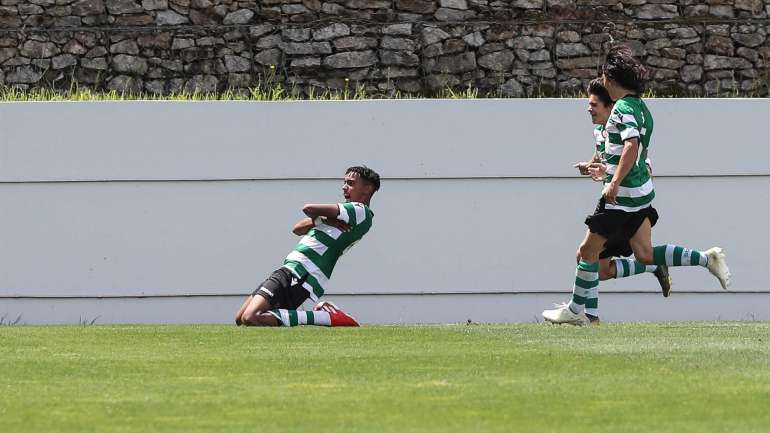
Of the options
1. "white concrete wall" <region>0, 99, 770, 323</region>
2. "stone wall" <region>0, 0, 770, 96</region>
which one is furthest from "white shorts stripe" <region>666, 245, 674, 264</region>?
"stone wall" <region>0, 0, 770, 96</region>

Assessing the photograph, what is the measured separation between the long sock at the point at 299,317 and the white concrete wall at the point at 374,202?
2.85 meters

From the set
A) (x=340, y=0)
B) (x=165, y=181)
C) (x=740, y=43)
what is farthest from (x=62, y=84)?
(x=740, y=43)

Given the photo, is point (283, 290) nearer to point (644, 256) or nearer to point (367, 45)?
point (644, 256)

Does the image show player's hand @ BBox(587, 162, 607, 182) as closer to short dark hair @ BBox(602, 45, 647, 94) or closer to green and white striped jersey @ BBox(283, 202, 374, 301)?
short dark hair @ BBox(602, 45, 647, 94)

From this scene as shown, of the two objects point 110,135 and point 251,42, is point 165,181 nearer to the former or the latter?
point 110,135

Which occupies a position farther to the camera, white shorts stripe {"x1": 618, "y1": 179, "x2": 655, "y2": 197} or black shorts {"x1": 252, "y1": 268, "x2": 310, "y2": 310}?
black shorts {"x1": 252, "y1": 268, "x2": 310, "y2": 310}

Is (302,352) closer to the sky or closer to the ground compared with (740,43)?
closer to the ground

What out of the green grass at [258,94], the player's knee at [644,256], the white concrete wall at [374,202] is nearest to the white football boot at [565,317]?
the player's knee at [644,256]

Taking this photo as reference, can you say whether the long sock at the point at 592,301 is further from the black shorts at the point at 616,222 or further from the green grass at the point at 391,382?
the green grass at the point at 391,382

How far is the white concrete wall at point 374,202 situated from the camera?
1316cm

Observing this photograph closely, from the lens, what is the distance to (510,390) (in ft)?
19.9

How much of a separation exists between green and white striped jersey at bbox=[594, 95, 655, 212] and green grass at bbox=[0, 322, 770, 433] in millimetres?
811

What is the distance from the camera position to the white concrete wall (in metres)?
13.2

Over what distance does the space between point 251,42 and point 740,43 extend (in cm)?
534
